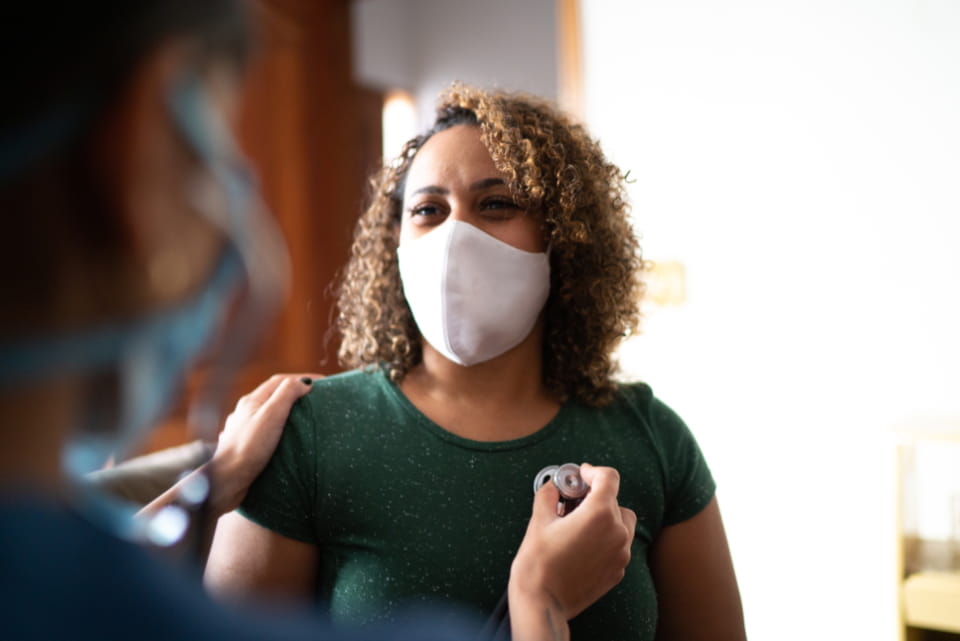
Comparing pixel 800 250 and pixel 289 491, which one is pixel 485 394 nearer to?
pixel 289 491

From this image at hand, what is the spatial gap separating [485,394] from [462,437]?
88 mm

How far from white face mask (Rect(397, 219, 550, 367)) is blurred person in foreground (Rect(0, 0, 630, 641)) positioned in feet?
2.28

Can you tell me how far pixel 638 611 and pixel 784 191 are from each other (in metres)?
1.28

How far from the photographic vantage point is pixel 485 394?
1.07 metres

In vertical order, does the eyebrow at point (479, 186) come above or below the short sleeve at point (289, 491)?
above

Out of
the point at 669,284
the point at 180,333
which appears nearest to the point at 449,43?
the point at 669,284

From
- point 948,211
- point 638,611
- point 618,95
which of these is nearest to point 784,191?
point 948,211

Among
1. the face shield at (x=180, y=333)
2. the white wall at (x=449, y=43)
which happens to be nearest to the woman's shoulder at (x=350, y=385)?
the face shield at (x=180, y=333)

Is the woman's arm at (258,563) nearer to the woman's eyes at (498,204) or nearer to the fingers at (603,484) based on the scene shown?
the fingers at (603,484)

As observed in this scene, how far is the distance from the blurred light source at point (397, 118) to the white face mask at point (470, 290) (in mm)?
2270

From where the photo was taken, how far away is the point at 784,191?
1.92 metres

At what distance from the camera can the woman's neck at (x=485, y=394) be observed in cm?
103

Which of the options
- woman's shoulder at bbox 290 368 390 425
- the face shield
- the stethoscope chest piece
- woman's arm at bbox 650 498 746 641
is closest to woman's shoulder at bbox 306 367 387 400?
woman's shoulder at bbox 290 368 390 425

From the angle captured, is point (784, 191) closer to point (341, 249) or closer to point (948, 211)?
point (948, 211)
